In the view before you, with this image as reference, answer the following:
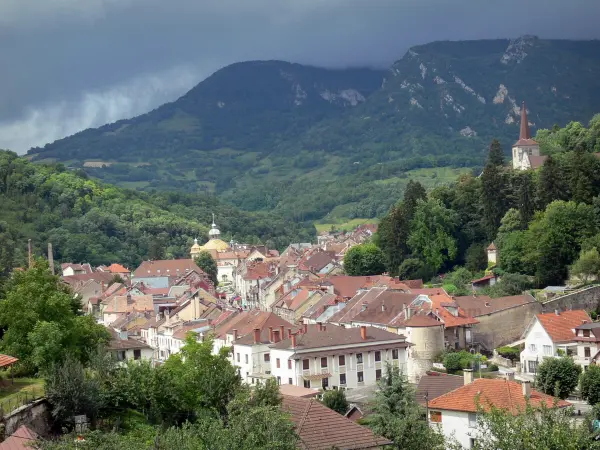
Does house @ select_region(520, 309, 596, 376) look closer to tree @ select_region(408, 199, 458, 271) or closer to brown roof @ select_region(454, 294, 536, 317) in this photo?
brown roof @ select_region(454, 294, 536, 317)

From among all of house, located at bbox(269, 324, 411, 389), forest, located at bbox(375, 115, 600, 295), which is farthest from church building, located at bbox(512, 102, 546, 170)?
house, located at bbox(269, 324, 411, 389)

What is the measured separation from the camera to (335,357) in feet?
196

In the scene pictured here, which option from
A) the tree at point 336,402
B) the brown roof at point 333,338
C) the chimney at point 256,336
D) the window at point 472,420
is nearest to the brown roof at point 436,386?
the tree at point 336,402

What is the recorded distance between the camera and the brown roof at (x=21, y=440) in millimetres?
26666

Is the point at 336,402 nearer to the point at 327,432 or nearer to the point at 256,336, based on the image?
the point at 256,336

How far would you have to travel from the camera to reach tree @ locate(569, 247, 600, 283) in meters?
74.7

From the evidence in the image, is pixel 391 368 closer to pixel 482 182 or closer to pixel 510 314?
pixel 510 314

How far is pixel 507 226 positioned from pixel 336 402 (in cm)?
4370

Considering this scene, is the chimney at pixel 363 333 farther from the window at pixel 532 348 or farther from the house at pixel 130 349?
the house at pixel 130 349

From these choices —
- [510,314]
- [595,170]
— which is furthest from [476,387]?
[595,170]

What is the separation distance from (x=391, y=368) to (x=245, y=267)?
87.6 meters

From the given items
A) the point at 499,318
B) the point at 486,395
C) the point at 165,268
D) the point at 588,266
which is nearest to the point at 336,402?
the point at 486,395

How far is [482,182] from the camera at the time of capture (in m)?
91.6

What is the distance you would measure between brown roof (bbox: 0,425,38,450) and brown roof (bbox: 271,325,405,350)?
97.8 ft
